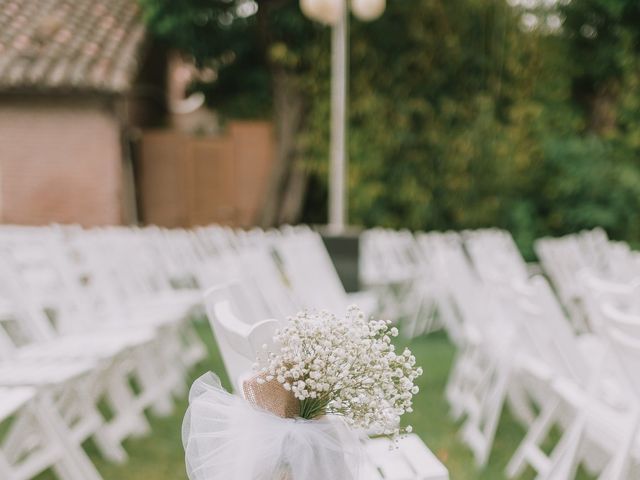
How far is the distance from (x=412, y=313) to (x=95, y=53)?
696 cm

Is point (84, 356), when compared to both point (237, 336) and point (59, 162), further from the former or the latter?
point (59, 162)

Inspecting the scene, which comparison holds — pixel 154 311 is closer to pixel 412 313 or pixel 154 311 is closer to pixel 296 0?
pixel 412 313

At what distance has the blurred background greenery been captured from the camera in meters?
12.6

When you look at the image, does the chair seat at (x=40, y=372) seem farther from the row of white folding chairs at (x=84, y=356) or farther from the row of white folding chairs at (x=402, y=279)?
the row of white folding chairs at (x=402, y=279)

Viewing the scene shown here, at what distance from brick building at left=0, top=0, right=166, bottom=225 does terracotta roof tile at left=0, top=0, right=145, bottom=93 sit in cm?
2

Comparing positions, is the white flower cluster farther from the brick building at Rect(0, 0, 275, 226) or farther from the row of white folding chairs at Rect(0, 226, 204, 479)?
the brick building at Rect(0, 0, 275, 226)

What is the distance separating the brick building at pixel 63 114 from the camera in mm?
10703

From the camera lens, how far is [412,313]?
7945mm

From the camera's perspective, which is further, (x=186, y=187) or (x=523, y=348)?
(x=186, y=187)

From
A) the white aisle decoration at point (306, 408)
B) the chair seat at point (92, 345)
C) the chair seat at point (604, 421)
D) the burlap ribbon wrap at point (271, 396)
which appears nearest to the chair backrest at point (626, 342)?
the chair seat at point (604, 421)

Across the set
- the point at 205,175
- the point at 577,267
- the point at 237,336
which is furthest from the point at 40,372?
the point at 205,175

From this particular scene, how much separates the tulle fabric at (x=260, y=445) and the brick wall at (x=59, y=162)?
10.3 m

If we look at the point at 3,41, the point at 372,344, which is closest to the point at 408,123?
the point at 3,41

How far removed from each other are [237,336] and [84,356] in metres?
1.79
